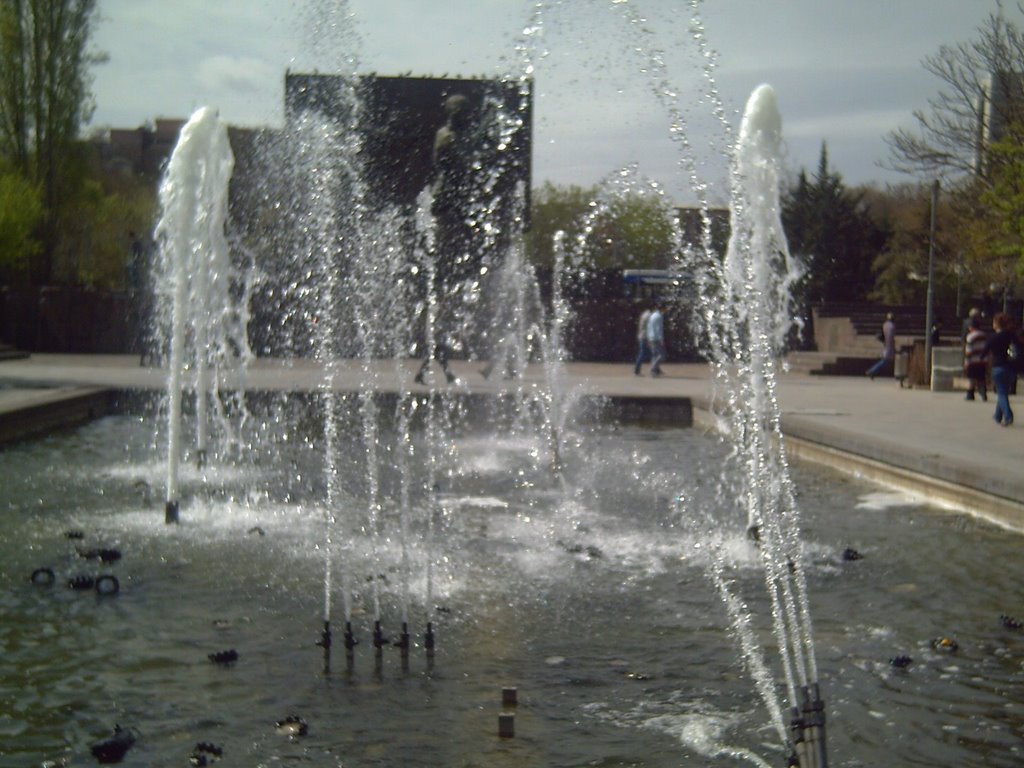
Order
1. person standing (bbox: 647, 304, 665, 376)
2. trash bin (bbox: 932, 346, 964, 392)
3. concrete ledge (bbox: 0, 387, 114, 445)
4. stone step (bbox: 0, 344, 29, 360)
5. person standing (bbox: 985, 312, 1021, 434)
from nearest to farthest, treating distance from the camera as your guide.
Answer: concrete ledge (bbox: 0, 387, 114, 445), person standing (bbox: 985, 312, 1021, 434), trash bin (bbox: 932, 346, 964, 392), person standing (bbox: 647, 304, 665, 376), stone step (bbox: 0, 344, 29, 360)

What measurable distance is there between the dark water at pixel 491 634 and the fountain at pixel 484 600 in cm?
2

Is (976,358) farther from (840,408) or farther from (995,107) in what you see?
(995,107)

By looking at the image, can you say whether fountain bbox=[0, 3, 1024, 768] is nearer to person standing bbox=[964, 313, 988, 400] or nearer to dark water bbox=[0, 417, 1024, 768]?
dark water bbox=[0, 417, 1024, 768]

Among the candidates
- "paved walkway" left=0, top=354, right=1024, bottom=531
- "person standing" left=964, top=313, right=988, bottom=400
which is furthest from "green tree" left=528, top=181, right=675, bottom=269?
"person standing" left=964, top=313, right=988, bottom=400

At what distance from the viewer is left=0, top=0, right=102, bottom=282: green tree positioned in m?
32.8

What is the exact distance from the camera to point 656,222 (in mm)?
Result: 44188

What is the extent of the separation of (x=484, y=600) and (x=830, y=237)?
4315cm

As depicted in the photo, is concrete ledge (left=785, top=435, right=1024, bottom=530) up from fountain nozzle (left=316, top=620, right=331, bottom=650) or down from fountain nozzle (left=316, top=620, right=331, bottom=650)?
up

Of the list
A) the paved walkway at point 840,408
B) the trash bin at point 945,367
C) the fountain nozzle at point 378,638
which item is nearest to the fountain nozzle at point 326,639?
the fountain nozzle at point 378,638

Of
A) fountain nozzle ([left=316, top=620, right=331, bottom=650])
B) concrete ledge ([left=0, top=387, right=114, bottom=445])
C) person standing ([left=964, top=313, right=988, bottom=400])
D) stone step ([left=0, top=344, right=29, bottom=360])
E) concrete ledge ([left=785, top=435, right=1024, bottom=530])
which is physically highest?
person standing ([left=964, top=313, right=988, bottom=400])

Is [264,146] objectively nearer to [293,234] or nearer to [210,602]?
[293,234]

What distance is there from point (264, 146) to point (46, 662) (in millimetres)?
28191

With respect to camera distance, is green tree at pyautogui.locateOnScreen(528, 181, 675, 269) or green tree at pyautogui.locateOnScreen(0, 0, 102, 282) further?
→ green tree at pyautogui.locateOnScreen(528, 181, 675, 269)

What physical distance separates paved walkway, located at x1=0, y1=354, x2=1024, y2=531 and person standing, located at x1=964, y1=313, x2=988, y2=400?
0.36m
